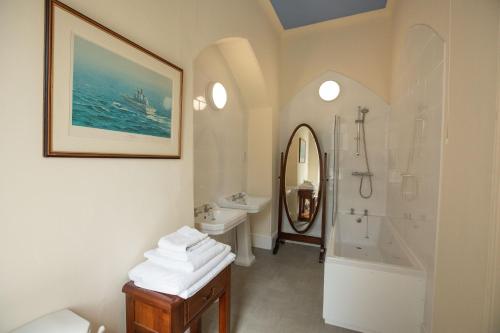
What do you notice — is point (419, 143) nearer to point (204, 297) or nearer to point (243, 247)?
point (204, 297)

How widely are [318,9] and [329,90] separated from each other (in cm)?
95

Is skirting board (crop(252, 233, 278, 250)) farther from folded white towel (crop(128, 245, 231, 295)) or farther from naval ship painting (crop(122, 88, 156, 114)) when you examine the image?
naval ship painting (crop(122, 88, 156, 114))

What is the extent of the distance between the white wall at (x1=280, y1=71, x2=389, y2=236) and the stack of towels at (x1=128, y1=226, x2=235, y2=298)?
2.27 m

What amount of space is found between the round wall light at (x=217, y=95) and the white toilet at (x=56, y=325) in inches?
75.0

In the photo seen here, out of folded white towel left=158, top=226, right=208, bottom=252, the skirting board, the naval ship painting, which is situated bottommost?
the skirting board

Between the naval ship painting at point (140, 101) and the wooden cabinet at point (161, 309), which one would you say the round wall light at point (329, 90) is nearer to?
the naval ship painting at point (140, 101)

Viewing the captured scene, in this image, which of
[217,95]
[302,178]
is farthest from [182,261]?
[302,178]

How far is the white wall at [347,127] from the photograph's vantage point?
2.89 meters

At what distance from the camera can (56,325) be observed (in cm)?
79

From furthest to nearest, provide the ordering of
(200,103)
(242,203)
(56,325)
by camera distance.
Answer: (242,203), (200,103), (56,325)

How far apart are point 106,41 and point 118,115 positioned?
1.06 feet

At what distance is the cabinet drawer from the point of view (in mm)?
1085

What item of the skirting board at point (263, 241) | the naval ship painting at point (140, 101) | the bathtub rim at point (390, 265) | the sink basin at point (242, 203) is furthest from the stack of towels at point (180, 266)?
the skirting board at point (263, 241)

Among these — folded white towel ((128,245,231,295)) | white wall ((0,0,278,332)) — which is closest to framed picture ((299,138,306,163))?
white wall ((0,0,278,332))
